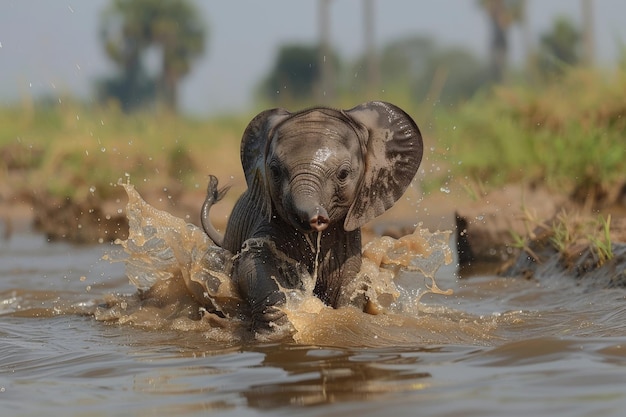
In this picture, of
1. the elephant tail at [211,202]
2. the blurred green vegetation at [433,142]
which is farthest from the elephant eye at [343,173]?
the blurred green vegetation at [433,142]

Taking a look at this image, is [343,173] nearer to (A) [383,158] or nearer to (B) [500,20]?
(A) [383,158]

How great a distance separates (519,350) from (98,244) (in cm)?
835

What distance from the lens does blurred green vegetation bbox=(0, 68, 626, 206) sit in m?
11.1

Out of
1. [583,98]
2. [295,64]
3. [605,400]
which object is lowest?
[605,400]

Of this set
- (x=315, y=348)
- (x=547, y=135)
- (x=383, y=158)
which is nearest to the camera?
(x=315, y=348)

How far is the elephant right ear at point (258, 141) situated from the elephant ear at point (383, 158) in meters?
0.39

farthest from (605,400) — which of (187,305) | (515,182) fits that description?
(515,182)

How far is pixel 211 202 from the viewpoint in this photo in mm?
7027

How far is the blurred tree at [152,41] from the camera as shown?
61750mm

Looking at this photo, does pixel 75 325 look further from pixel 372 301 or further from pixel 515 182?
pixel 515 182

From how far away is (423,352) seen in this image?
514cm

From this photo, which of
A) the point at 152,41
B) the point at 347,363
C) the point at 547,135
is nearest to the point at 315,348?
the point at 347,363

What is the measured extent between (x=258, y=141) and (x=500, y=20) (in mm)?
43491

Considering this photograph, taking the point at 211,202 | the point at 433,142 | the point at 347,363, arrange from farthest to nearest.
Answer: the point at 433,142, the point at 211,202, the point at 347,363
